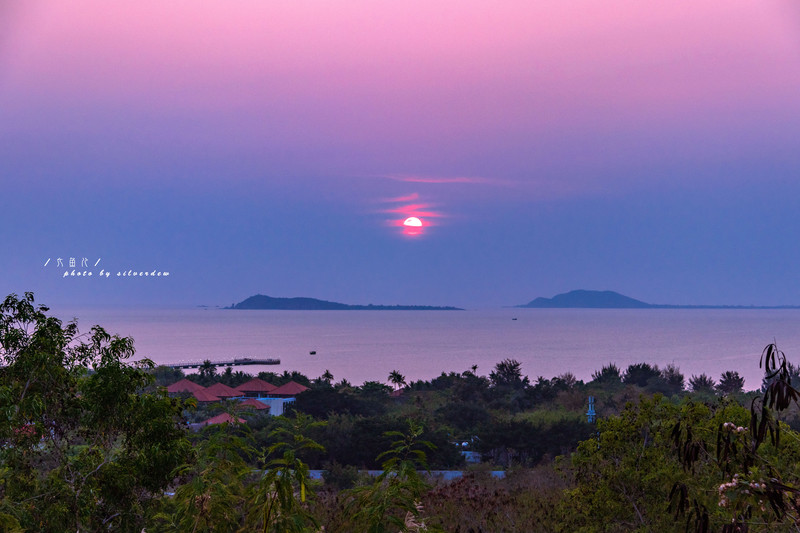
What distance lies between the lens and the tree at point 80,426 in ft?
36.1

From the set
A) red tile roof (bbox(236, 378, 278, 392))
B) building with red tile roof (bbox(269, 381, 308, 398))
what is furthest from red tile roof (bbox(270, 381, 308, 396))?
red tile roof (bbox(236, 378, 278, 392))

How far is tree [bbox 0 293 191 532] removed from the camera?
1102 centimetres

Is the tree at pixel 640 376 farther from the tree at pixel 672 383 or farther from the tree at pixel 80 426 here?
the tree at pixel 80 426

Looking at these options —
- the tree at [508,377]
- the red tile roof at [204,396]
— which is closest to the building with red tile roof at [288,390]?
the red tile roof at [204,396]

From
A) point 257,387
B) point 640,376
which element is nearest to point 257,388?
point 257,387

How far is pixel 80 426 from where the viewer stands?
12477mm

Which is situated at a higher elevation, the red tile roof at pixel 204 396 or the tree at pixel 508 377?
the tree at pixel 508 377

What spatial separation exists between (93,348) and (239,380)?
176 feet

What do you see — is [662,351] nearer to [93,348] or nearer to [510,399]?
[510,399]

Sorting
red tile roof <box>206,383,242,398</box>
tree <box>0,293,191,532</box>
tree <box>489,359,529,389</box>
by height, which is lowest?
red tile roof <box>206,383,242,398</box>

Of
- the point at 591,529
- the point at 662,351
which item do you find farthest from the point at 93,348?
the point at 662,351

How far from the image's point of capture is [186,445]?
1188cm

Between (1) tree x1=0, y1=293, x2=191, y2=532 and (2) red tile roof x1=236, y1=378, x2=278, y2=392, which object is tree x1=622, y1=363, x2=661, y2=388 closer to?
(2) red tile roof x1=236, y1=378, x2=278, y2=392

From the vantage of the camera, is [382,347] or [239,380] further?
[382,347]
